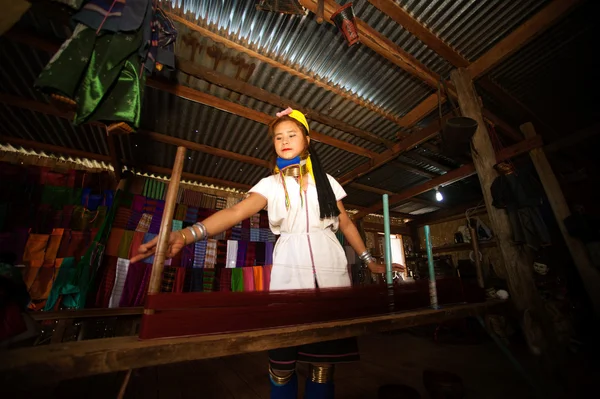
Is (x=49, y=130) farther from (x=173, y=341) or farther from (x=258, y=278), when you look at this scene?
(x=173, y=341)

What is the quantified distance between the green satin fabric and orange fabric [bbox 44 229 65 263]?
358 cm

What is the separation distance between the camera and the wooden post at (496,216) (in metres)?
3.11

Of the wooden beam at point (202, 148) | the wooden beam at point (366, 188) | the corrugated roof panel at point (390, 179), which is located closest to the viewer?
the wooden beam at point (202, 148)

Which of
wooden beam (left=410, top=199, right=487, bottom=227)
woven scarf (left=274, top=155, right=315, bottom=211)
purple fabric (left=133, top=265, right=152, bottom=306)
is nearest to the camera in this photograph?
woven scarf (left=274, top=155, right=315, bottom=211)

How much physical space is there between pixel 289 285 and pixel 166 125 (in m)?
4.52

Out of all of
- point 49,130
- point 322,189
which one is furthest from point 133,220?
point 322,189

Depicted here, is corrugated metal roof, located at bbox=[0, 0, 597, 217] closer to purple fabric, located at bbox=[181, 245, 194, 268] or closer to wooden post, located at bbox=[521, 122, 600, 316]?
wooden post, located at bbox=[521, 122, 600, 316]

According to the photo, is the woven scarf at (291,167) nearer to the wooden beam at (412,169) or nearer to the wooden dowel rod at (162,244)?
the wooden dowel rod at (162,244)

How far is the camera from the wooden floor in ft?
9.40

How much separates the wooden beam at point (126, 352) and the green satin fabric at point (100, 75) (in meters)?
2.57

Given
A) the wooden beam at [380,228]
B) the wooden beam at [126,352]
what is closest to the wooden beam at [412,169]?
the wooden beam at [380,228]

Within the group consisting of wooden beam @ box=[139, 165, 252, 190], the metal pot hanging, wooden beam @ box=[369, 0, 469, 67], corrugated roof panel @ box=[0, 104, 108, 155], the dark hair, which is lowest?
the dark hair

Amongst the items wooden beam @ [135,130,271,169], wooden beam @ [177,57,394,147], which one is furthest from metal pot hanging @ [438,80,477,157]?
wooden beam @ [135,130,271,169]

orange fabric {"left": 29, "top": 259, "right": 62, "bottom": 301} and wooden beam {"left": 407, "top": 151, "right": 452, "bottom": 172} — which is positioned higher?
wooden beam {"left": 407, "top": 151, "right": 452, "bottom": 172}
